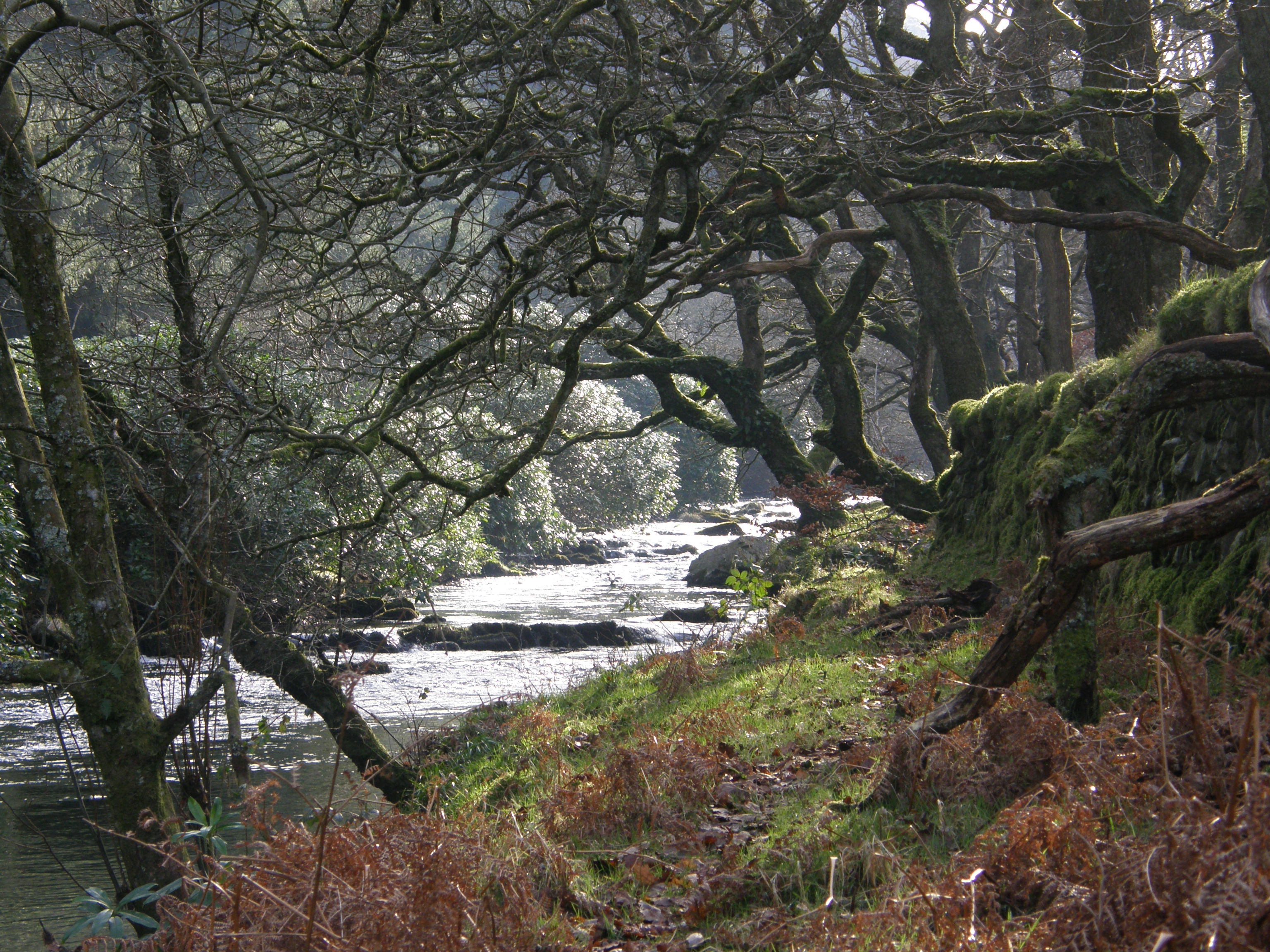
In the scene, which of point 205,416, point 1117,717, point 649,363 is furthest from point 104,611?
point 649,363

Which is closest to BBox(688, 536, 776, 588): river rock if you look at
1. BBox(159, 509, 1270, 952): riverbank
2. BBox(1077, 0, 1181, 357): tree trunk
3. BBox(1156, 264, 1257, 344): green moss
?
BBox(1077, 0, 1181, 357): tree trunk

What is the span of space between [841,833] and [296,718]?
Result: 9.73 meters

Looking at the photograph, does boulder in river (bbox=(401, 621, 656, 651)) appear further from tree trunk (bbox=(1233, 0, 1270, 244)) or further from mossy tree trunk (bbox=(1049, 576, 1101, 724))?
mossy tree trunk (bbox=(1049, 576, 1101, 724))

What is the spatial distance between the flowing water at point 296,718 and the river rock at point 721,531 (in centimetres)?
1237

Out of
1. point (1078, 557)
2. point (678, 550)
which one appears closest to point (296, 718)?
point (1078, 557)

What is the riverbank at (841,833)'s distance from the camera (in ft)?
8.11

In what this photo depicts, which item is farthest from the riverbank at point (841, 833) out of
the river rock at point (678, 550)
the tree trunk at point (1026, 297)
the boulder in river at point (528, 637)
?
the river rock at point (678, 550)

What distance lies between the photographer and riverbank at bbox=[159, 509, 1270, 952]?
247 cm

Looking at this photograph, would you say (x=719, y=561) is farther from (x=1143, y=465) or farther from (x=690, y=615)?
(x=1143, y=465)

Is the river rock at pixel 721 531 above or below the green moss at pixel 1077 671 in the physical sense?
below

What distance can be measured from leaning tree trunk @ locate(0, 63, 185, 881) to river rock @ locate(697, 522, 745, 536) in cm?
2869

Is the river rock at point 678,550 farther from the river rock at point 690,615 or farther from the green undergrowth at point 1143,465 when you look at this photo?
the green undergrowth at point 1143,465

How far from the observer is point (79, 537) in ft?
18.5

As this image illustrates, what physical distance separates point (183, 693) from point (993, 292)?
21857 mm
